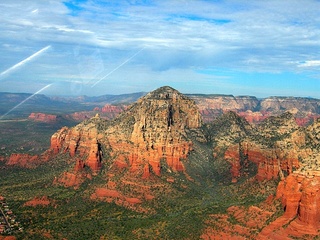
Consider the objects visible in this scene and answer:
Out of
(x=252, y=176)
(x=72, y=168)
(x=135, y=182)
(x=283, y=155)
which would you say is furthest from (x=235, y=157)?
(x=72, y=168)

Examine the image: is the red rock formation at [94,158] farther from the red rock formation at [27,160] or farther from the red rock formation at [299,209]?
the red rock formation at [299,209]

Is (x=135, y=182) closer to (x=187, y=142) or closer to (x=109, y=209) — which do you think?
(x=109, y=209)

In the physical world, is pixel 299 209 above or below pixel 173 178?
above

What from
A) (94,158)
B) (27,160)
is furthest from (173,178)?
(27,160)

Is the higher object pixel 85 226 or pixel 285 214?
pixel 285 214

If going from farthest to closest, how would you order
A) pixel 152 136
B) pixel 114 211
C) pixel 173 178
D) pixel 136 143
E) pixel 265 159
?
1. pixel 152 136
2. pixel 136 143
3. pixel 173 178
4. pixel 265 159
5. pixel 114 211

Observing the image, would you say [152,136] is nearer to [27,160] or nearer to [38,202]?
[38,202]
